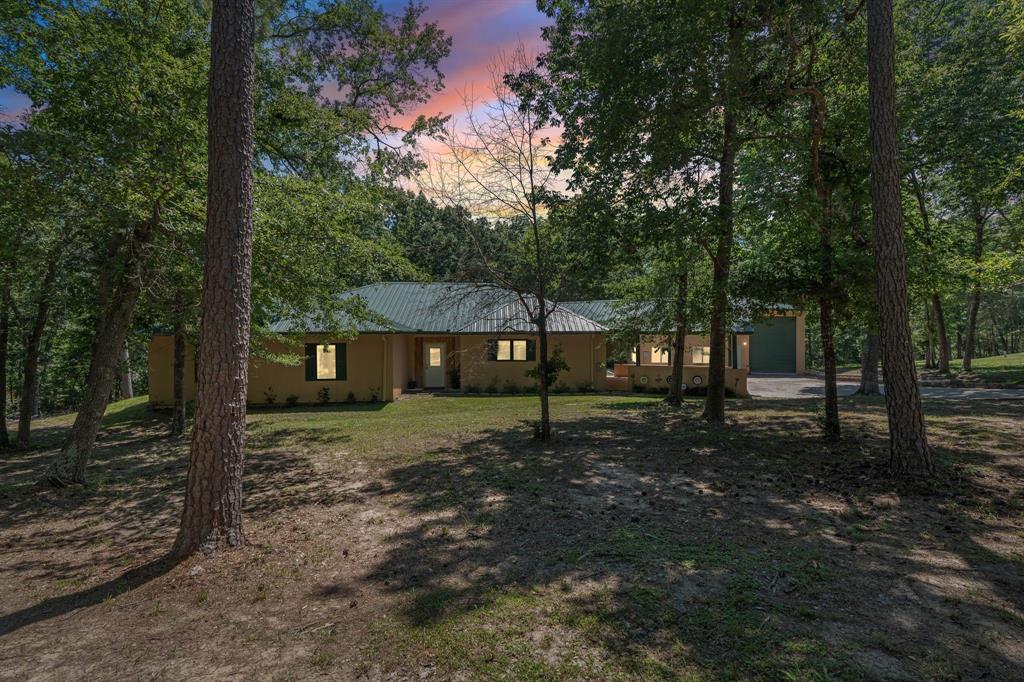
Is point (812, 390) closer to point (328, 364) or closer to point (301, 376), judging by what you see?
point (328, 364)

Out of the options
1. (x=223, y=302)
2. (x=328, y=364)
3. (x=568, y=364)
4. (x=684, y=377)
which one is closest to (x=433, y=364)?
(x=328, y=364)

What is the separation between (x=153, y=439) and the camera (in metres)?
12.3

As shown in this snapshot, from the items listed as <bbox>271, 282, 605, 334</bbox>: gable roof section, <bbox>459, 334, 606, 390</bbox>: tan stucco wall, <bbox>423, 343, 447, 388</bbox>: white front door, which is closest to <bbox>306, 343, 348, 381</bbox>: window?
<bbox>271, 282, 605, 334</bbox>: gable roof section

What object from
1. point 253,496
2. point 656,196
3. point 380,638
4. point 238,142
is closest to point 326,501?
point 253,496

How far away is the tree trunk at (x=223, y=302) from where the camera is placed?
14.8ft

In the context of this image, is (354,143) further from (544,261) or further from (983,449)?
(983,449)

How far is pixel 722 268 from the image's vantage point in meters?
10.7

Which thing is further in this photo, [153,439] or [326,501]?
[153,439]

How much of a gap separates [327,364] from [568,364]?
947 cm

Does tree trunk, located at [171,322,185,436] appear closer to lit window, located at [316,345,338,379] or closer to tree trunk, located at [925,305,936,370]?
lit window, located at [316,345,338,379]

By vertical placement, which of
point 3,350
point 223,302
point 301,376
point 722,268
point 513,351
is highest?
point 722,268

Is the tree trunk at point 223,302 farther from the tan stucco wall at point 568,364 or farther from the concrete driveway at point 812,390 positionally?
the concrete driveway at point 812,390

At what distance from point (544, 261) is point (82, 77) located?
23.9 feet

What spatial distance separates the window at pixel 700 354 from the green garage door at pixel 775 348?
7.01 meters
